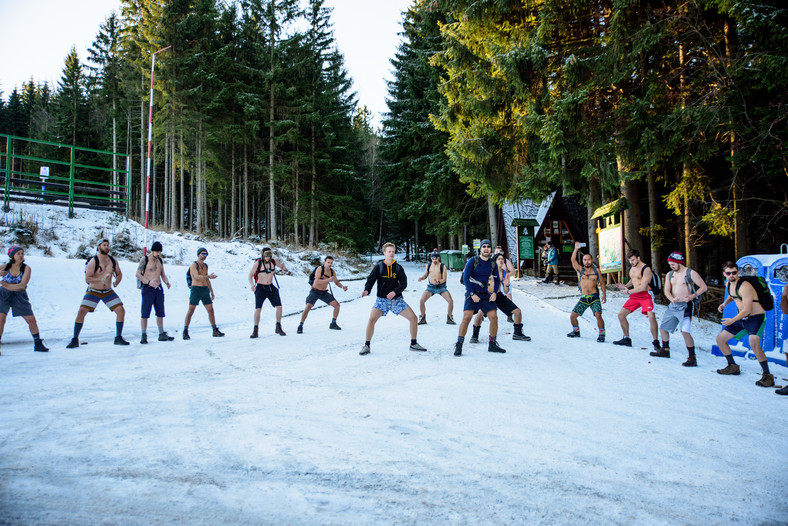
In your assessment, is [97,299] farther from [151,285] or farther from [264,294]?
[264,294]

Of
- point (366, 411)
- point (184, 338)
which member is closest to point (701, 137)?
point (366, 411)

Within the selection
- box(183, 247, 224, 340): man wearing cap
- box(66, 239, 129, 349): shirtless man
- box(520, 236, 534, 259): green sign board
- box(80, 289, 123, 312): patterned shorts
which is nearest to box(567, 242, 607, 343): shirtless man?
box(183, 247, 224, 340): man wearing cap

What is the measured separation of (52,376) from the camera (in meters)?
5.92

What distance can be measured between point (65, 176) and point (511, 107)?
39.7 metres

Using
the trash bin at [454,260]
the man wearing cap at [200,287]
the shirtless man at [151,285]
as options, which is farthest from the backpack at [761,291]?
the trash bin at [454,260]

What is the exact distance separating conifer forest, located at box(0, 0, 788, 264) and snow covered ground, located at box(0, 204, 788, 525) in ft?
22.1

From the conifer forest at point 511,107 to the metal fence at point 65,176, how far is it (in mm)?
5859

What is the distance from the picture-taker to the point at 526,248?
25.5 meters

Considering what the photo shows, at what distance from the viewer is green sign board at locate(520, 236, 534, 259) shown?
83.5ft

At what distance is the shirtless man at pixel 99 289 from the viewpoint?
8336 millimetres

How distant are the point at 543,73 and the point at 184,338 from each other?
12727 millimetres

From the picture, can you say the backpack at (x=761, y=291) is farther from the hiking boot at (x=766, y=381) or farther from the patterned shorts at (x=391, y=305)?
the patterned shorts at (x=391, y=305)

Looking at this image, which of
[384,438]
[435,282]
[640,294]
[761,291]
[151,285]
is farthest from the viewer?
[435,282]

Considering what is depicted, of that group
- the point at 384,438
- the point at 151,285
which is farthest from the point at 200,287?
the point at 384,438
